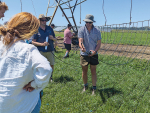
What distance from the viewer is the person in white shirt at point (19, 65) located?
40.6 inches

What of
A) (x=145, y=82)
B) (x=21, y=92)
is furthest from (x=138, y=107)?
(x=21, y=92)

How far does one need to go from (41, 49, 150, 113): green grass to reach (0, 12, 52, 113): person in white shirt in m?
1.55

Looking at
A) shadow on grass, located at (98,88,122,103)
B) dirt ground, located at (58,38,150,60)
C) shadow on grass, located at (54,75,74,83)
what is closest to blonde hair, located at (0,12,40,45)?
shadow on grass, located at (98,88,122,103)

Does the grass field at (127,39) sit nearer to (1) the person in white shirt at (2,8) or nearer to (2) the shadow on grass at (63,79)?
(2) the shadow on grass at (63,79)

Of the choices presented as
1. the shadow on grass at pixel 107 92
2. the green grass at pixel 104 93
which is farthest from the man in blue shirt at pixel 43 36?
the shadow on grass at pixel 107 92

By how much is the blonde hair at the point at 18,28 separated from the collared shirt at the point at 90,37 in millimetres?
1786

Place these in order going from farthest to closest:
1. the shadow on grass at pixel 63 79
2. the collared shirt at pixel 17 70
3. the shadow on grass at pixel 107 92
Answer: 1. the shadow on grass at pixel 63 79
2. the shadow on grass at pixel 107 92
3. the collared shirt at pixel 17 70

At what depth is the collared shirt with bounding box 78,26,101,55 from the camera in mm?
2768

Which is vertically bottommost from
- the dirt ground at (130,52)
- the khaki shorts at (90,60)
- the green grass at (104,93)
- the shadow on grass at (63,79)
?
the green grass at (104,93)

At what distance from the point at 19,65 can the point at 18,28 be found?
11.4 inches

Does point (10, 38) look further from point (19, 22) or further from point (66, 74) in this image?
point (66, 74)

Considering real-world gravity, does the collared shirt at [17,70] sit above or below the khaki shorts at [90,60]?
above

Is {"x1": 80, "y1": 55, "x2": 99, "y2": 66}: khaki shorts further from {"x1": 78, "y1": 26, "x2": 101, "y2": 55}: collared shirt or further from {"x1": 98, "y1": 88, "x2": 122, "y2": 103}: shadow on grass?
{"x1": 98, "y1": 88, "x2": 122, "y2": 103}: shadow on grass

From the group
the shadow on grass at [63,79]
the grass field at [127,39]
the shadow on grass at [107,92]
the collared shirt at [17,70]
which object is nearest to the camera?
the collared shirt at [17,70]
